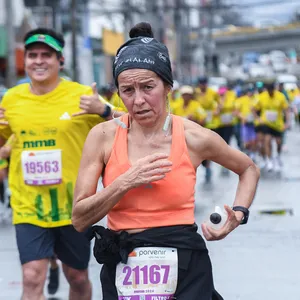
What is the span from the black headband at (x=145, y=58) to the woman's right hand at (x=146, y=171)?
40 centimetres

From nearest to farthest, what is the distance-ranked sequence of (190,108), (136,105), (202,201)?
1. (136,105)
2. (202,201)
3. (190,108)

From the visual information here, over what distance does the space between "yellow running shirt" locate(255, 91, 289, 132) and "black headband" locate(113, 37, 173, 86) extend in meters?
15.7

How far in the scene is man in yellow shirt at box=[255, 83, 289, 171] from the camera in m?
19.8

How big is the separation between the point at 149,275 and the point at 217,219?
42cm

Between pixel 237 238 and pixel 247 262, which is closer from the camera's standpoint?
pixel 247 262

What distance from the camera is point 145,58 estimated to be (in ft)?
13.4

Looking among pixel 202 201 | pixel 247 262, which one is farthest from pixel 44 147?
pixel 202 201

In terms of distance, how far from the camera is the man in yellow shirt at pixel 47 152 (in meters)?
5.97

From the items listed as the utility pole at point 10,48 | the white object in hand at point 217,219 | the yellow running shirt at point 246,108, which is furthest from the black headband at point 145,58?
the utility pole at point 10,48

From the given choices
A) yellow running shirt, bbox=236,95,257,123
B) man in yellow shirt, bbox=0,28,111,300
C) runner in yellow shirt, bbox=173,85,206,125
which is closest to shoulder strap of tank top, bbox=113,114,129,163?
man in yellow shirt, bbox=0,28,111,300

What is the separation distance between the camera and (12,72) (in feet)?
72.4

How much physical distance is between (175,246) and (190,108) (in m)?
12.5

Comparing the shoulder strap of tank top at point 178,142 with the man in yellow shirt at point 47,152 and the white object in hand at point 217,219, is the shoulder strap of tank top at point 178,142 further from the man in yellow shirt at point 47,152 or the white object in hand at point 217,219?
the man in yellow shirt at point 47,152

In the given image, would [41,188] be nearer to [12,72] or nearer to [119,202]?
[119,202]
